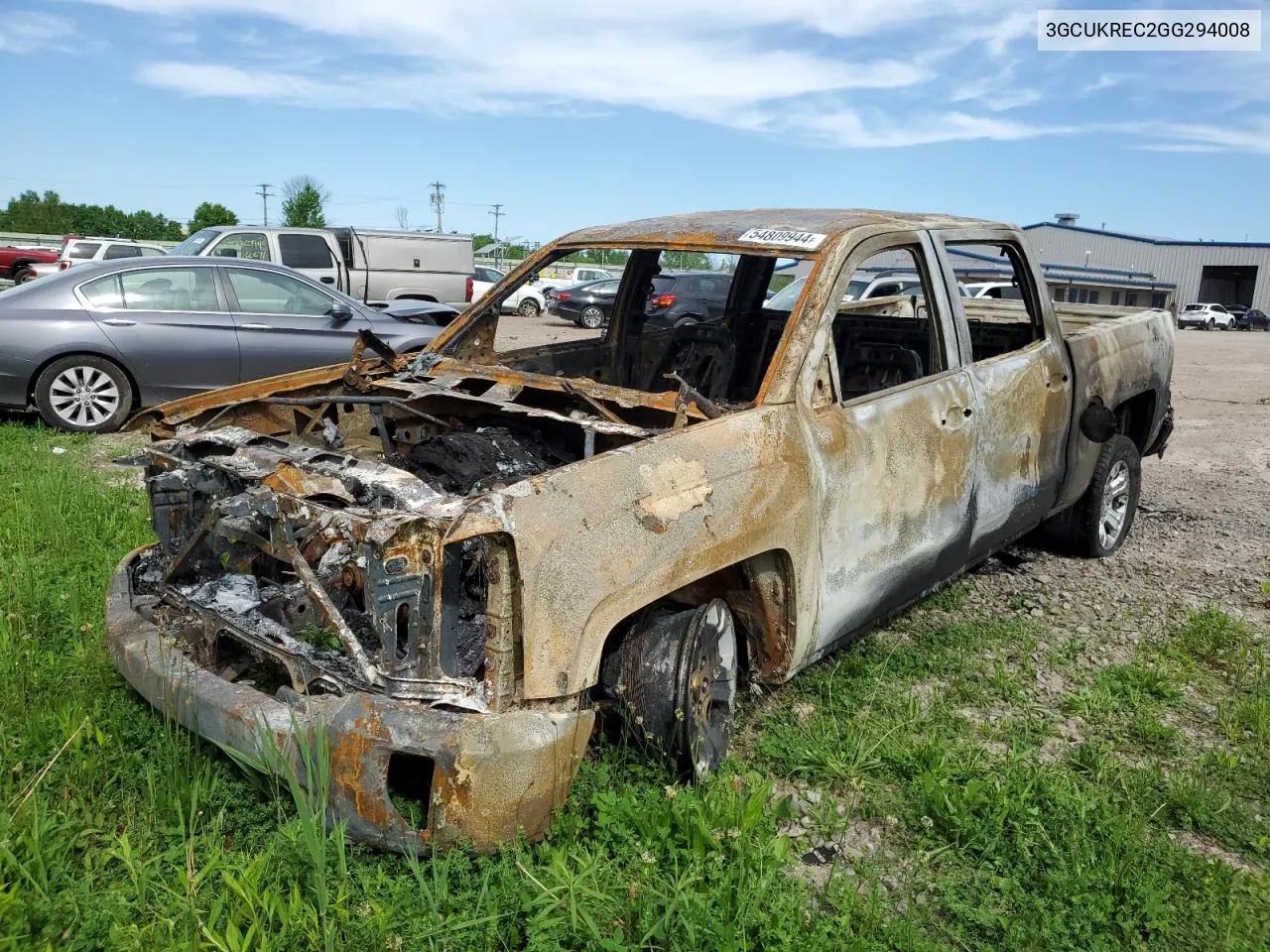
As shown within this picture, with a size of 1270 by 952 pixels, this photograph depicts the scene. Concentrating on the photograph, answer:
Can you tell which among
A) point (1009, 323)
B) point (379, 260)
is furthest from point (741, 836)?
point (379, 260)

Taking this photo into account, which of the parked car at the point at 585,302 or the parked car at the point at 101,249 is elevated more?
the parked car at the point at 101,249

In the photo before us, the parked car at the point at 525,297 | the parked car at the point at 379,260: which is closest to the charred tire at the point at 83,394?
the parked car at the point at 379,260

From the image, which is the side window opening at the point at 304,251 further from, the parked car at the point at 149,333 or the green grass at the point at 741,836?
the green grass at the point at 741,836

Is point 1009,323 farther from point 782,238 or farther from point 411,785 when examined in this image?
point 411,785

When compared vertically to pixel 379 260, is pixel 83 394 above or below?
below

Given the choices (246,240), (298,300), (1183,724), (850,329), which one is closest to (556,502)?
(1183,724)

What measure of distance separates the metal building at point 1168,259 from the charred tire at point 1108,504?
54177mm

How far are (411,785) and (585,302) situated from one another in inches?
881

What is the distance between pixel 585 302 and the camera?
960 inches

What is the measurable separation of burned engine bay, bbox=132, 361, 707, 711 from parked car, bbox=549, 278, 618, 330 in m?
19.9

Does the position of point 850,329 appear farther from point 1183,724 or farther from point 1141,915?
point 1141,915

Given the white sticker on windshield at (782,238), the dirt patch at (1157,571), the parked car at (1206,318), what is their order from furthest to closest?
the parked car at (1206,318)
the dirt patch at (1157,571)
the white sticker on windshield at (782,238)

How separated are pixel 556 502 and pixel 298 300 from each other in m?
7.10

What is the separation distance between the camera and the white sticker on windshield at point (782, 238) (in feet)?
11.9
